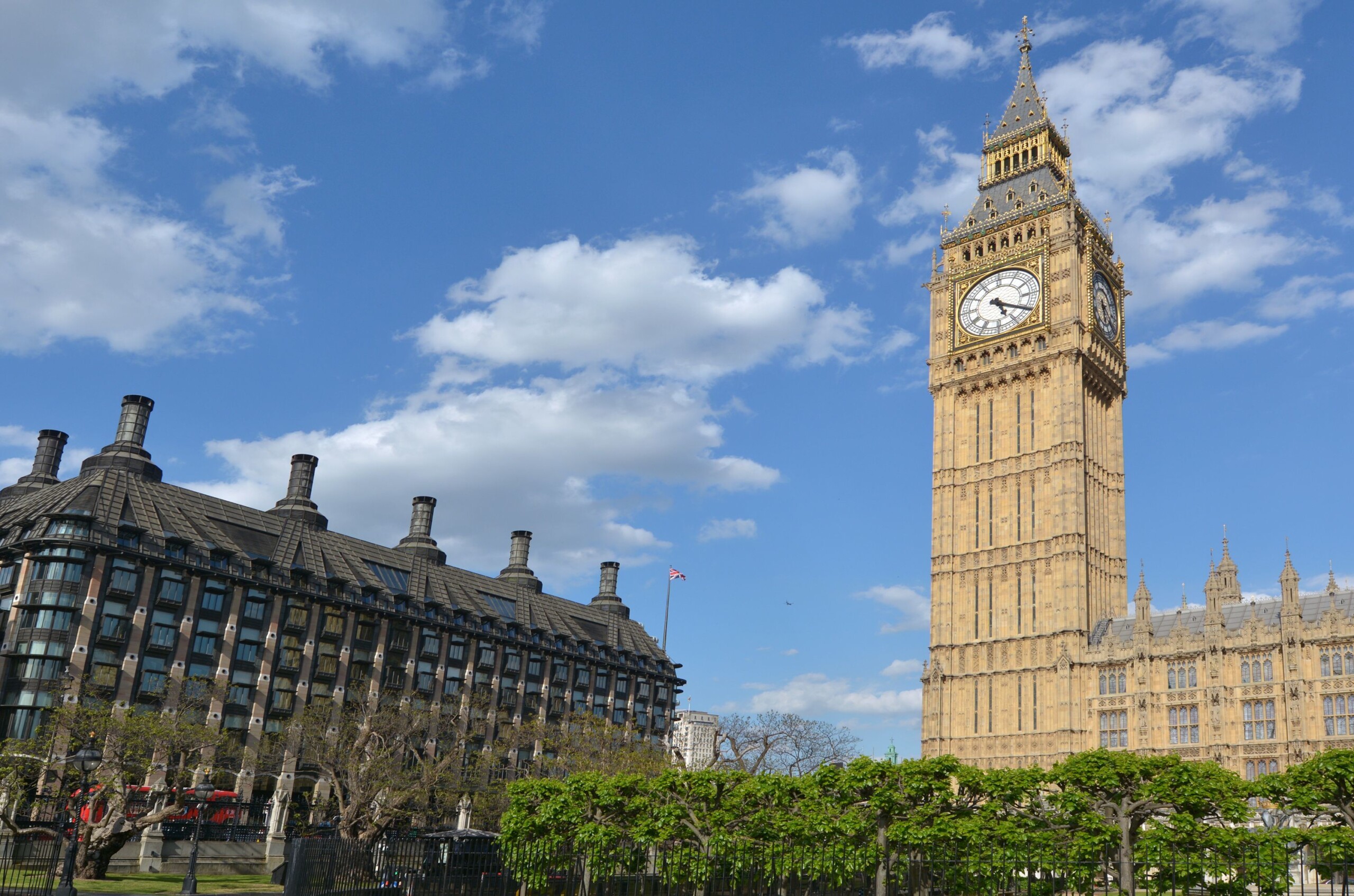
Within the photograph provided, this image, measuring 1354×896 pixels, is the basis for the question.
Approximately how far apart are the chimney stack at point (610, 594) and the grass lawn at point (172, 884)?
82472 millimetres

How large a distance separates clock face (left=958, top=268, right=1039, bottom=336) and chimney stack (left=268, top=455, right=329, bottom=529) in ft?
199

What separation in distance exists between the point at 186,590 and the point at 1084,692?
67.4m

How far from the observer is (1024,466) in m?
91.9

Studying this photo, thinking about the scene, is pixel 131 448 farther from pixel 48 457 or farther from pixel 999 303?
pixel 999 303

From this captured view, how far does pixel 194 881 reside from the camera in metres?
37.8

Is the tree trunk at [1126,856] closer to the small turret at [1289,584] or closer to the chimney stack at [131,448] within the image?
the small turret at [1289,584]

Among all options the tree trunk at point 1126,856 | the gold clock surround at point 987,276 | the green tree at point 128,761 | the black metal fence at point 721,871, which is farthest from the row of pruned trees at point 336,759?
the gold clock surround at point 987,276

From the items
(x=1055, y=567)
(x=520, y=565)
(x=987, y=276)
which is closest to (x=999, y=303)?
(x=987, y=276)

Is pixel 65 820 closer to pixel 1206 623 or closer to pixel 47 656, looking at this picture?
pixel 47 656

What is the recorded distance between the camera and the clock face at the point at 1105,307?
95.5m

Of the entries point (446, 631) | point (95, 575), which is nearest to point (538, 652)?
point (446, 631)

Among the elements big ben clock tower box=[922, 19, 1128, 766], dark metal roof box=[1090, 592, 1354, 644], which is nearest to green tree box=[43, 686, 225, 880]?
big ben clock tower box=[922, 19, 1128, 766]

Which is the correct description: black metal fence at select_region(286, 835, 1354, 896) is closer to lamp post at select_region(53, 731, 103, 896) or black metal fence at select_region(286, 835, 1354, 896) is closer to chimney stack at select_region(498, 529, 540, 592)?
lamp post at select_region(53, 731, 103, 896)

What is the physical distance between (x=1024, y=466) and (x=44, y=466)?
84238mm
